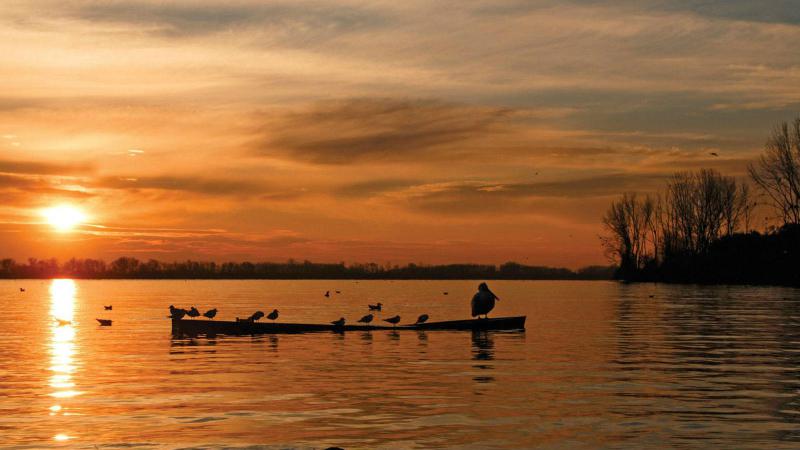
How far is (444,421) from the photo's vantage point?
21.3 metres

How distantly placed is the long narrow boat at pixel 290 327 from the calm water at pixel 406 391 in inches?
27.7

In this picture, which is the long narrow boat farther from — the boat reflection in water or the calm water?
the boat reflection in water

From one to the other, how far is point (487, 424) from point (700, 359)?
17.6m

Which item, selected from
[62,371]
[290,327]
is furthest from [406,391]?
[290,327]

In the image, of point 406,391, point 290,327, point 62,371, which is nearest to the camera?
point 406,391

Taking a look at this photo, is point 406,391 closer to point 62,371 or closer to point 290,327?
point 62,371

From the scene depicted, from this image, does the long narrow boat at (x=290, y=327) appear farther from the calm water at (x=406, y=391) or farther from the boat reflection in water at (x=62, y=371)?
the boat reflection in water at (x=62, y=371)

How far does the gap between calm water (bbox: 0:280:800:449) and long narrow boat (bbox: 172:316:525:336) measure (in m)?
0.70

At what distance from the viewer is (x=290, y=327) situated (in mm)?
49125

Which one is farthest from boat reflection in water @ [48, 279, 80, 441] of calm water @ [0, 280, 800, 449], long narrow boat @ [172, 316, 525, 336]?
long narrow boat @ [172, 316, 525, 336]

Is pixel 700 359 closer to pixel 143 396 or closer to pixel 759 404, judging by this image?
pixel 759 404

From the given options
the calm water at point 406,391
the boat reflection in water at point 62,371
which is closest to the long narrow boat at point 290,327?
the calm water at point 406,391

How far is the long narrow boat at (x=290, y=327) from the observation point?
48000mm

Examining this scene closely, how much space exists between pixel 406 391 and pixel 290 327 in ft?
77.7
